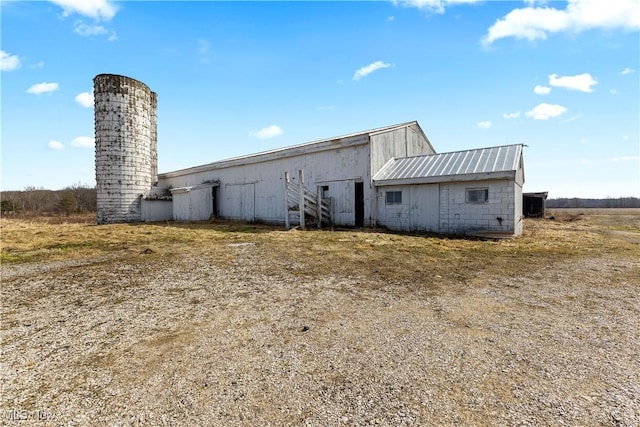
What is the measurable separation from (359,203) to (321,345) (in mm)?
13699

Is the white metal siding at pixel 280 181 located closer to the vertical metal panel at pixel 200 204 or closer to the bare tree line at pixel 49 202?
the vertical metal panel at pixel 200 204

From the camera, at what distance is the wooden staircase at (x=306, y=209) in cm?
1583

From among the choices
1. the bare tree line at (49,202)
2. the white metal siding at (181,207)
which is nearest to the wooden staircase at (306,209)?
the white metal siding at (181,207)

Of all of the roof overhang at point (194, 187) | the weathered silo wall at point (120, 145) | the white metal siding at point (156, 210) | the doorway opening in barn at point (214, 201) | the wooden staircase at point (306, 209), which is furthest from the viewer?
the doorway opening in barn at point (214, 201)

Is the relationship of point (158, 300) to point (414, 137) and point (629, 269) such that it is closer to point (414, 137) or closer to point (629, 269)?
point (629, 269)

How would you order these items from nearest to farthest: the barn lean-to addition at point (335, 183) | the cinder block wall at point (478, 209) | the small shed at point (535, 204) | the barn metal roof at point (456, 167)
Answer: the cinder block wall at point (478, 209), the barn metal roof at point (456, 167), the barn lean-to addition at point (335, 183), the small shed at point (535, 204)

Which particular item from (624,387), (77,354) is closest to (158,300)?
(77,354)

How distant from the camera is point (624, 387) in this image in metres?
2.68

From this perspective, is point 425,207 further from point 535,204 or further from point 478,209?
point 535,204

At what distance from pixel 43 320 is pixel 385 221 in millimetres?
13205

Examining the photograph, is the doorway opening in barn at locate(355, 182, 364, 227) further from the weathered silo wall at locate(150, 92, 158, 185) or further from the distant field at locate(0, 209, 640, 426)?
the weathered silo wall at locate(150, 92, 158, 185)

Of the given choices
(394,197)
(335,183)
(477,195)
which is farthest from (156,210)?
(477,195)

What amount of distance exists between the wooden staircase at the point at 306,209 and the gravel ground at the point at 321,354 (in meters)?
9.99

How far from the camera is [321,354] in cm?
329
